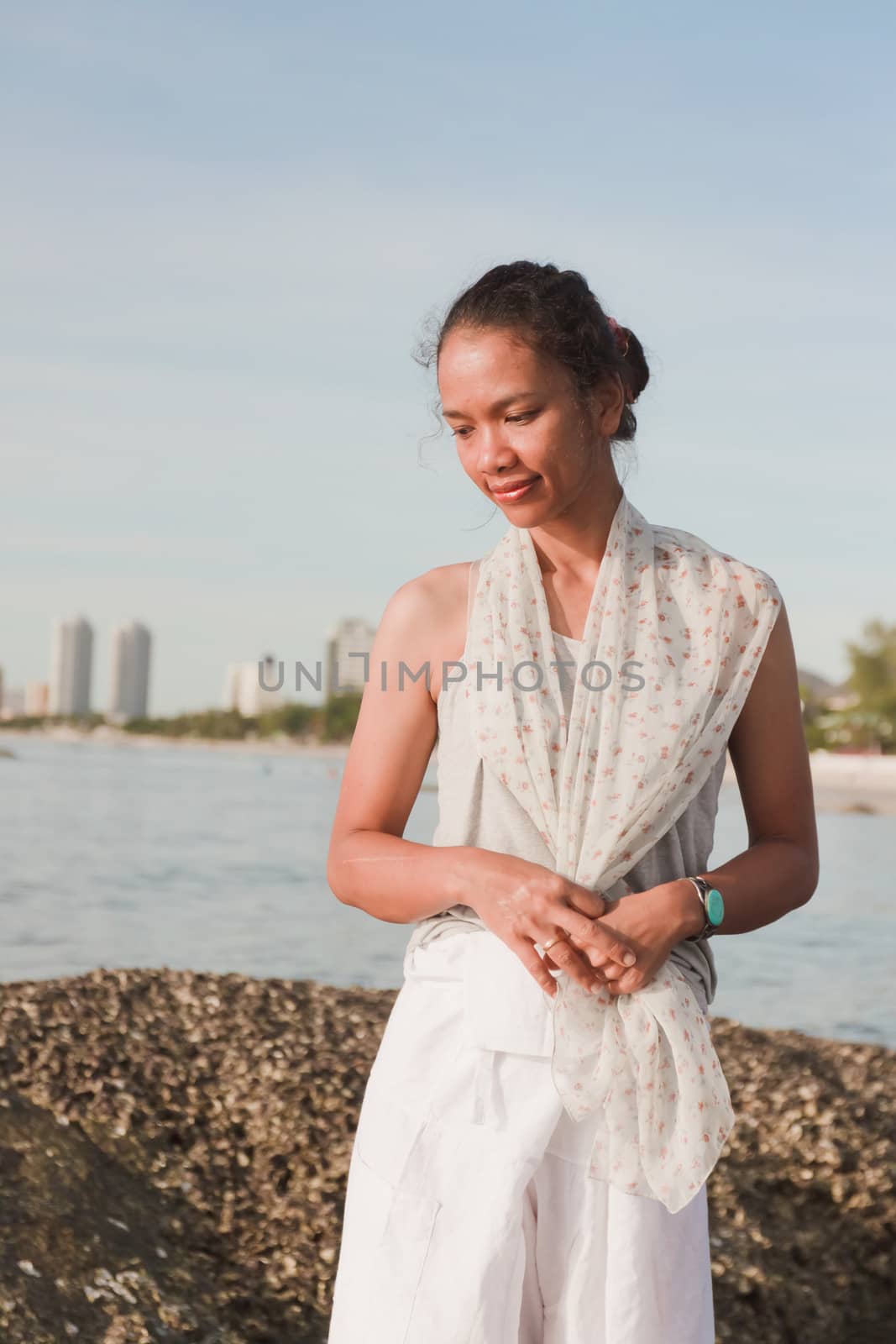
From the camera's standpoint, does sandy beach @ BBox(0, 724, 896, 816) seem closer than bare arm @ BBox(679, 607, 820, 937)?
No

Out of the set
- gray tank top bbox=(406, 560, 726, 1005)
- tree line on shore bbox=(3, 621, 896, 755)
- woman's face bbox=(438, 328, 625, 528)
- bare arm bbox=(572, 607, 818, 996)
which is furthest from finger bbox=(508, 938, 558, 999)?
tree line on shore bbox=(3, 621, 896, 755)

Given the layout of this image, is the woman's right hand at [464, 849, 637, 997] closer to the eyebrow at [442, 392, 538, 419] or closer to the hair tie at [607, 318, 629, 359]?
the eyebrow at [442, 392, 538, 419]

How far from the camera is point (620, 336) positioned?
1925 mm

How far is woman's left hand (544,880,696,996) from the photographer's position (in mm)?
1704

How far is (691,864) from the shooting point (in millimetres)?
1908

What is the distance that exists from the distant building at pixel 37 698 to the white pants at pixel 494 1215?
124m

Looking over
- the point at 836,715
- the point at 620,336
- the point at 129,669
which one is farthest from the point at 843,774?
the point at 129,669

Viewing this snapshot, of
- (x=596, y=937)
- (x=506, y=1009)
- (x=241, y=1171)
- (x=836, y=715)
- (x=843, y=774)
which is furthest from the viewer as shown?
(x=836, y=715)

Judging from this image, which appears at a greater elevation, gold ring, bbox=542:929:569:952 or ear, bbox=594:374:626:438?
ear, bbox=594:374:626:438

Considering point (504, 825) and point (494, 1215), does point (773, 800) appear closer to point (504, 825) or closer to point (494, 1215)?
point (504, 825)

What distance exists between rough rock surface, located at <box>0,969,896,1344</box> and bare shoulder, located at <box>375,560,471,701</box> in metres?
1.95

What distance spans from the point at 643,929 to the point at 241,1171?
2.50m

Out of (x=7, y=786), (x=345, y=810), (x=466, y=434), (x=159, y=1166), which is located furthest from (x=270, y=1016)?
(x=7, y=786)

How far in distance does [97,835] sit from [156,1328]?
79.4 feet
